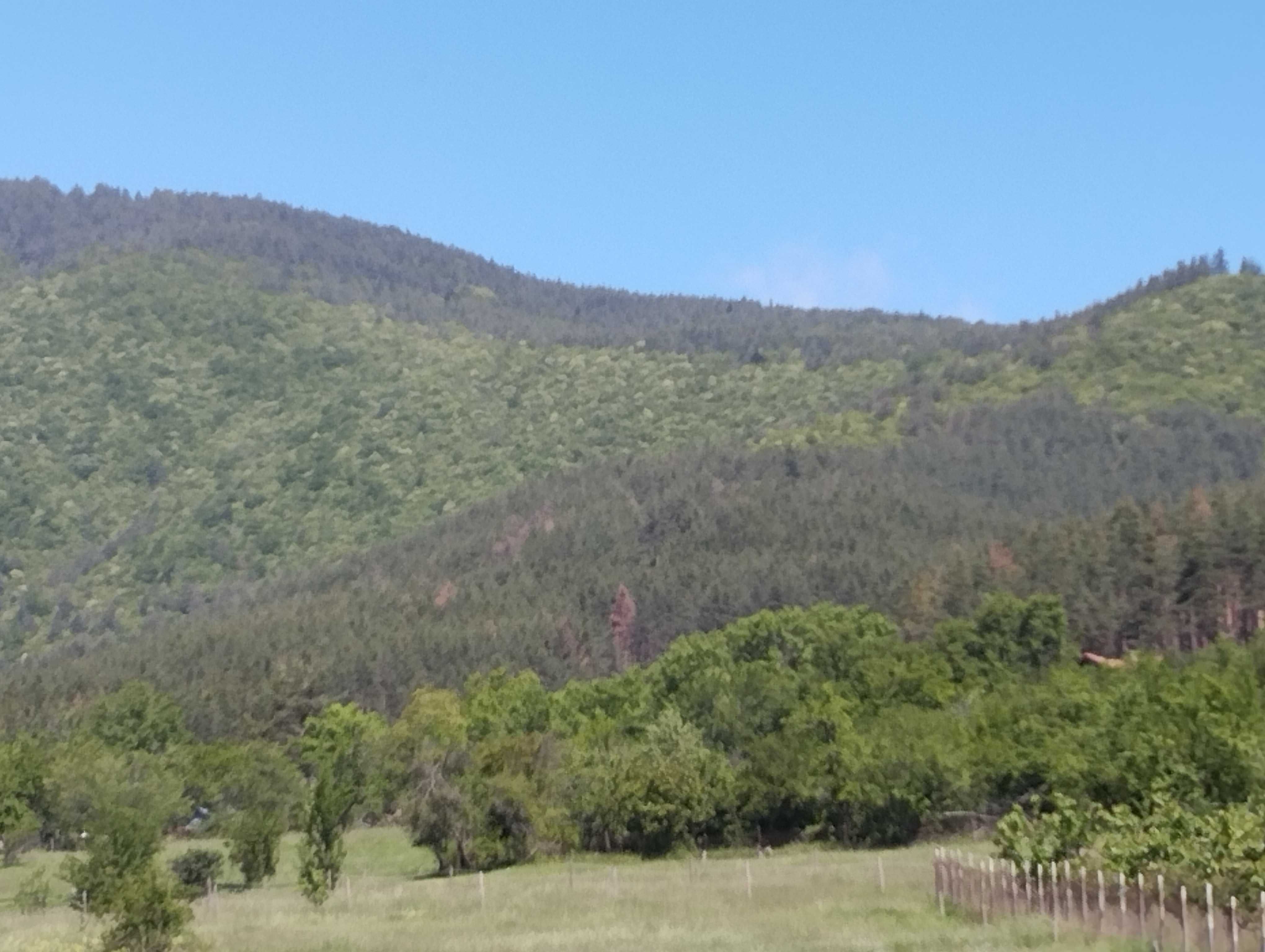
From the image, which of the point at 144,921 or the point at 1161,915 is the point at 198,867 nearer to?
the point at 144,921

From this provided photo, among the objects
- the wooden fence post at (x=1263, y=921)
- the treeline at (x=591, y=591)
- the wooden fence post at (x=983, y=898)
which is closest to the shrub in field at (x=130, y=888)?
the wooden fence post at (x=983, y=898)

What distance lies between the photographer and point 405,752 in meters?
96.2

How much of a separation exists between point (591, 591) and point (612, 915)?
119832 mm

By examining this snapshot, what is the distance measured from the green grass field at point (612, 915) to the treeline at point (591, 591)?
6516 cm

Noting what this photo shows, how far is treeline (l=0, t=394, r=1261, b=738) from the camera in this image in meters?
140

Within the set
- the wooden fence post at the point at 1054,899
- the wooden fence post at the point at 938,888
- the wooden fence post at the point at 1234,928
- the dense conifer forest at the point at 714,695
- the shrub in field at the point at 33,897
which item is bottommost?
the shrub in field at the point at 33,897

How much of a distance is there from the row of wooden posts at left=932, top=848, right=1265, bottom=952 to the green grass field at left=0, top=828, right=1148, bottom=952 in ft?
2.36

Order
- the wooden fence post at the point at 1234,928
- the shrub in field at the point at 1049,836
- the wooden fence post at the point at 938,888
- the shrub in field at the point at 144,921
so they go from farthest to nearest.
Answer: the wooden fence post at the point at 938,888 < the shrub in field at the point at 1049,836 < the shrub in field at the point at 144,921 < the wooden fence post at the point at 1234,928

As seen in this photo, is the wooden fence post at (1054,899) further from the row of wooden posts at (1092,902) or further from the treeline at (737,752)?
the treeline at (737,752)

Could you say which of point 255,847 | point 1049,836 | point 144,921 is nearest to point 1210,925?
point 1049,836

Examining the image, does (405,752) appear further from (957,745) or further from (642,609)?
(642,609)

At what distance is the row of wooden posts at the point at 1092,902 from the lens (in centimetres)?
3284

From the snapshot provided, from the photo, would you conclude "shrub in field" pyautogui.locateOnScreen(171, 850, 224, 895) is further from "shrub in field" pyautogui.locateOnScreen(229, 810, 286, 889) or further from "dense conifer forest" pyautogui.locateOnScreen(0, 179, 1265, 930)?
"shrub in field" pyautogui.locateOnScreen(229, 810, 286, 889)

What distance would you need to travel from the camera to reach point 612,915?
1953 inches
